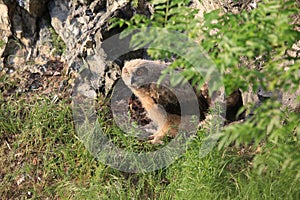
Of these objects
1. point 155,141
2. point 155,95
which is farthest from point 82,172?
point 155,95

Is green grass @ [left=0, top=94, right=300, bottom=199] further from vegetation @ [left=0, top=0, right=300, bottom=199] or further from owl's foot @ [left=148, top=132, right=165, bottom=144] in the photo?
owl's foot @ [left=148, top=132, right=165, bottom=144]

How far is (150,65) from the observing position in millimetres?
4484

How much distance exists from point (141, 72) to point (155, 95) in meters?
0.23

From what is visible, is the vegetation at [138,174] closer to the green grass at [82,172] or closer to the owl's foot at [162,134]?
the green grass at [82,172]

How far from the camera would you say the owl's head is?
4422 mm

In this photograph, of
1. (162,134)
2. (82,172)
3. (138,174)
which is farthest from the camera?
(162,134)

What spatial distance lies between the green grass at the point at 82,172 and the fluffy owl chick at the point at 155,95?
1.29ft

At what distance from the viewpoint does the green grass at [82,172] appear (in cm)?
371

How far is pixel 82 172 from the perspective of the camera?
4410 millimetres

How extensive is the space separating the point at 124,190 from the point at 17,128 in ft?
4.33

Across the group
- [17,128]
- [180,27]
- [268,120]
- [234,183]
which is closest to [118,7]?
[17,128]

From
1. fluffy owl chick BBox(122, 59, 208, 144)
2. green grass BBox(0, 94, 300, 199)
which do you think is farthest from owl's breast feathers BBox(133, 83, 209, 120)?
green grass BBox(0, 94, 300, 199)

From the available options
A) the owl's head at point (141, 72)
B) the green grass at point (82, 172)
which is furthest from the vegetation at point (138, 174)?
the owl's head at point (141, 72)

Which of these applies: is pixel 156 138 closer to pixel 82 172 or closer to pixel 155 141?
pixel 155 141
